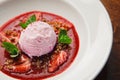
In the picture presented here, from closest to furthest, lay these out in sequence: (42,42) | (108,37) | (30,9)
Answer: (108,37) → (42,42) → (30,9)

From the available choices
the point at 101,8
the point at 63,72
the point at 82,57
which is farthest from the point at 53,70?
the point at 101,8

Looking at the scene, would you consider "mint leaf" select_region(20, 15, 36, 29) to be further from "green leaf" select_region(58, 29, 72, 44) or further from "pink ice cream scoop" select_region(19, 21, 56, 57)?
"green leaf" select_region(58, 29, 72, 44)

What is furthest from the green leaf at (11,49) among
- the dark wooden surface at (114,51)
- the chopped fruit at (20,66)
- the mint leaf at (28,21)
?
the dark wooden surface at (114,51)

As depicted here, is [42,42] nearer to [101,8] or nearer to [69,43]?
[69,43]

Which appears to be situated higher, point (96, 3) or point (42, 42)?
point (96, 3)

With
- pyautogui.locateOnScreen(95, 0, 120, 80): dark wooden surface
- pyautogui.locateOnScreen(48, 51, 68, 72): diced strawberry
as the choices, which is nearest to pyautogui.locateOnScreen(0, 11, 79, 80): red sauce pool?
pyautogui.locateOnScreen(48, 51, 68, 72): diced strawberry

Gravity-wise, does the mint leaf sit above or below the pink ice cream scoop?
above

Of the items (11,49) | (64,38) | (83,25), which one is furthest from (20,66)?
(83,25)

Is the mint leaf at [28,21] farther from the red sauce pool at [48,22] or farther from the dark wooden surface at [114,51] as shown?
the dark wooden surface at [114,51]
